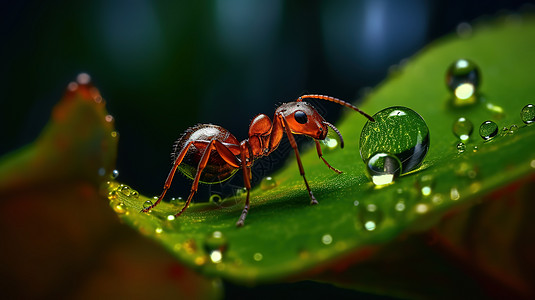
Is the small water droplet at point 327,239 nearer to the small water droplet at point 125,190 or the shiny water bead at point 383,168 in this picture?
the shiny water bead at point 383,168

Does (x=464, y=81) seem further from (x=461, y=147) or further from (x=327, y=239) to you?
(x=327, y=239)

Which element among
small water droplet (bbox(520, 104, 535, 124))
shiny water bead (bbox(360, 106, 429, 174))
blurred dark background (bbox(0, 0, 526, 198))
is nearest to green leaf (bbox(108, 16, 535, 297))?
shiny water bead (bbox(360, 106, 429, 174))

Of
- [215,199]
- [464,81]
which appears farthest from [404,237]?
[464,81]

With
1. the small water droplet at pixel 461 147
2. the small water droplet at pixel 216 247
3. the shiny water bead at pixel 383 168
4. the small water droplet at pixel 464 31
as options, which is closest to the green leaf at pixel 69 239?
the small water droplet at pixel 216 247

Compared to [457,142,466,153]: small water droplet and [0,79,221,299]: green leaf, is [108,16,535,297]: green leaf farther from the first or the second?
[457,142,466,153]: small water droplet

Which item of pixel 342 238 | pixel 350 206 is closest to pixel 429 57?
pixel 350 206
